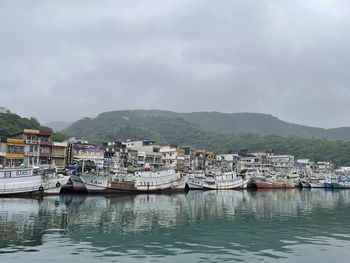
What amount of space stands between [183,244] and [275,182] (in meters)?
72.5

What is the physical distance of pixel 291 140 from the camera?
18612 cm

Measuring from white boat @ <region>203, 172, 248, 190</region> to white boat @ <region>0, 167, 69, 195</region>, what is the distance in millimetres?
30823

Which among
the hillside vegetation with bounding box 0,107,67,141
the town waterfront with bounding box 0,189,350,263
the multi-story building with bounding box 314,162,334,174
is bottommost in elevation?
the town waterfront with bounding box 0,189,350,263

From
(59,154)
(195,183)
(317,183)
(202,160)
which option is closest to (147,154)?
(202,160)

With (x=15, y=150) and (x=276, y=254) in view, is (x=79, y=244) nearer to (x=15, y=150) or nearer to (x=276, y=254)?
(x=276, y=254)

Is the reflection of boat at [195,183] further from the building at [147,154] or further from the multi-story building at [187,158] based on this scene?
the multi-story building at [187,158]

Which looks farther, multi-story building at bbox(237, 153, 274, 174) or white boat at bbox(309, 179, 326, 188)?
multi-story building at bbox(237, 153, 274, 174)

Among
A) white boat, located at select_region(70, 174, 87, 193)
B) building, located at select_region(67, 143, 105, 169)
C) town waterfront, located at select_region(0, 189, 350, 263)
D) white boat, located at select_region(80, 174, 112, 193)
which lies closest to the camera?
town waterfront, located at select_region(0, 189, 350, 263)

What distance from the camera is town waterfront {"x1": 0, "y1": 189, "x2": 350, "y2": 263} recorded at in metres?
19.1

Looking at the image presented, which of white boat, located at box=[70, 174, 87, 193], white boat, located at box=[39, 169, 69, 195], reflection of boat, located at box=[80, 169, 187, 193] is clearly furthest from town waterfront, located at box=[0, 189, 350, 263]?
reflection of boat, located at box=[80, 169, 187, 193]

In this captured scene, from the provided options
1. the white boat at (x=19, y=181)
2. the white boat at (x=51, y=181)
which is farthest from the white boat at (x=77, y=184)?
the white boat at (x=19, y=181)

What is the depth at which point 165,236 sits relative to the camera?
24.0 metres

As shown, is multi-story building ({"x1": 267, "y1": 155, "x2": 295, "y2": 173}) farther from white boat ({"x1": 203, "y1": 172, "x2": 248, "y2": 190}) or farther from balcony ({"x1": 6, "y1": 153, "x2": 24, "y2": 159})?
balcony ({"x1": 6, "y1": 153, "x2": 24, "y2": 159})

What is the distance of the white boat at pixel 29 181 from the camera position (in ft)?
154
